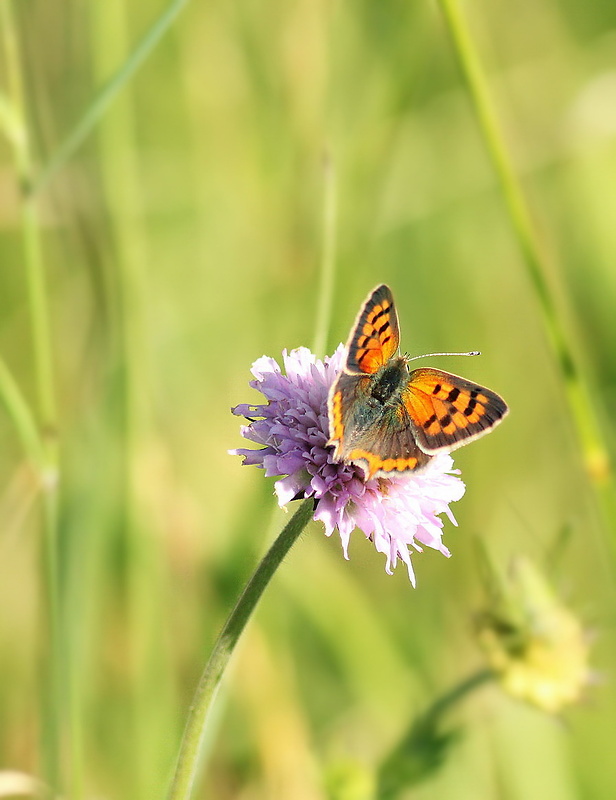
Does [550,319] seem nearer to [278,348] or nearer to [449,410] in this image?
[449,410]

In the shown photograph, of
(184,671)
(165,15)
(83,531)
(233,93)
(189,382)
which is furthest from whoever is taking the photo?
(233,93)

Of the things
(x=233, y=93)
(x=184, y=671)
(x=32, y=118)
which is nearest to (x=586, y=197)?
(x=233, y=93)

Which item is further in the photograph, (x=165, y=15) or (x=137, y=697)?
(x=137, y=697)

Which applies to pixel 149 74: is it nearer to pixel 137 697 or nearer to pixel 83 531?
pixel 83 531

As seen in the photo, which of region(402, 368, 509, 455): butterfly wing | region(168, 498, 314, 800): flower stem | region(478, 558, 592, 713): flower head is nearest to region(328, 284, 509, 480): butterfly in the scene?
region(402, 368, 509, 455): butterfly wing

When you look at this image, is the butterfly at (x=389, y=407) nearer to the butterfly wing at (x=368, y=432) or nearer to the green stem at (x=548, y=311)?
the butterfly wing at (x=368, y=432)

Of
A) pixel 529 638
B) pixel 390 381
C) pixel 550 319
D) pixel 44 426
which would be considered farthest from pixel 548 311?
pixel 44 426

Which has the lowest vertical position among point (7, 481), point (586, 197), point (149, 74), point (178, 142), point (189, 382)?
point (7, 481)
